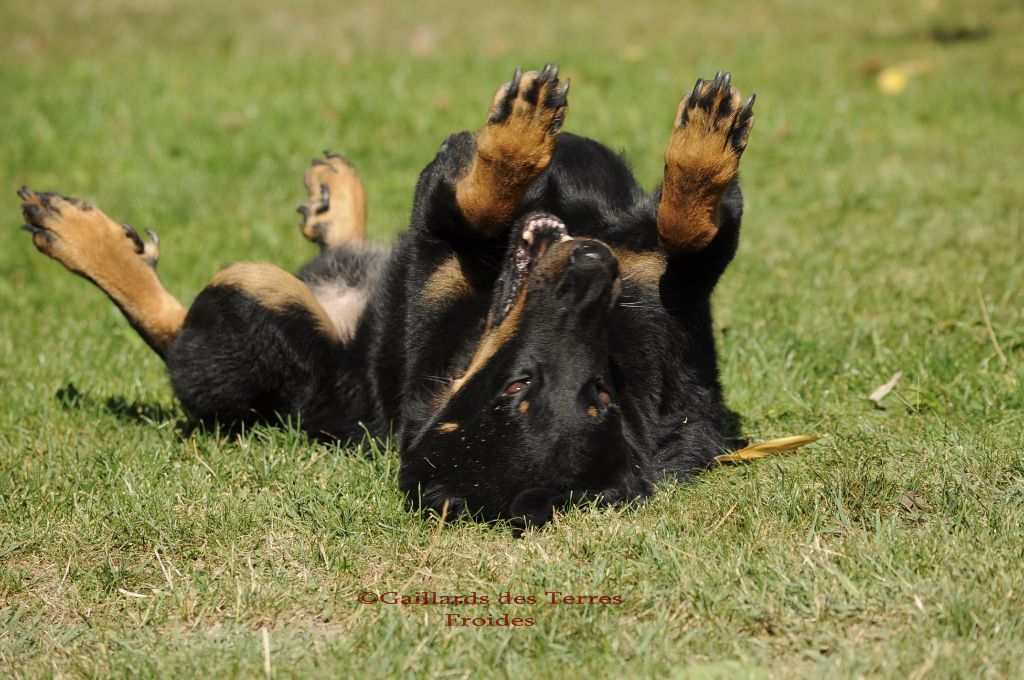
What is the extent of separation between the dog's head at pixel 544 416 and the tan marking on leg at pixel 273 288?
122 centimetres

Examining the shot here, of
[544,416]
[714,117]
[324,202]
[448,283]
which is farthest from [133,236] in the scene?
[714,117]

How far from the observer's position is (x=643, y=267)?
4.01 meters

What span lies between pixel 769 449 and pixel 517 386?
1022mm

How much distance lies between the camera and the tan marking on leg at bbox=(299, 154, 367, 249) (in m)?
5.66

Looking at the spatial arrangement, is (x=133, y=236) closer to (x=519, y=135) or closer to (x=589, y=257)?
(x=519, y=135)

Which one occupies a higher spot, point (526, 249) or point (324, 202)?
point (526, 249)

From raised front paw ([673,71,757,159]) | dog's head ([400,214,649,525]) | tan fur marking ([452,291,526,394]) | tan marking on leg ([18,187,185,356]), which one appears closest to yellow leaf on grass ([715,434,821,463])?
dog's head ([400,214,649,525])

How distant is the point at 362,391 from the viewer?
458cm

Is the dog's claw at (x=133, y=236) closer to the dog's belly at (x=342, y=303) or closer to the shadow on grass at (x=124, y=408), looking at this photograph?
the shadow on grass at (x=124, y=408)

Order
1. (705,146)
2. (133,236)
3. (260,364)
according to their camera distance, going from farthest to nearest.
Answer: (133,236) < (260,364) < (705,146)

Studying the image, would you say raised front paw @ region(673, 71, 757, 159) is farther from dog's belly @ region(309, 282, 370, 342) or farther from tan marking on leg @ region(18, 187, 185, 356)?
tan marking on leg @ region(18, 187, 185, 356)

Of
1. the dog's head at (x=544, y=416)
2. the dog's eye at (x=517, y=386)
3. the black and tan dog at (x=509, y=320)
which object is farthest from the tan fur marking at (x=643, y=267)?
the dog's eye at (x=517, y=386)

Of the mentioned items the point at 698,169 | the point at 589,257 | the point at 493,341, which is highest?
the point at 698,169

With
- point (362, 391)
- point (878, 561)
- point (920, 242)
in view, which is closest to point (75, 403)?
point (362, 391)
